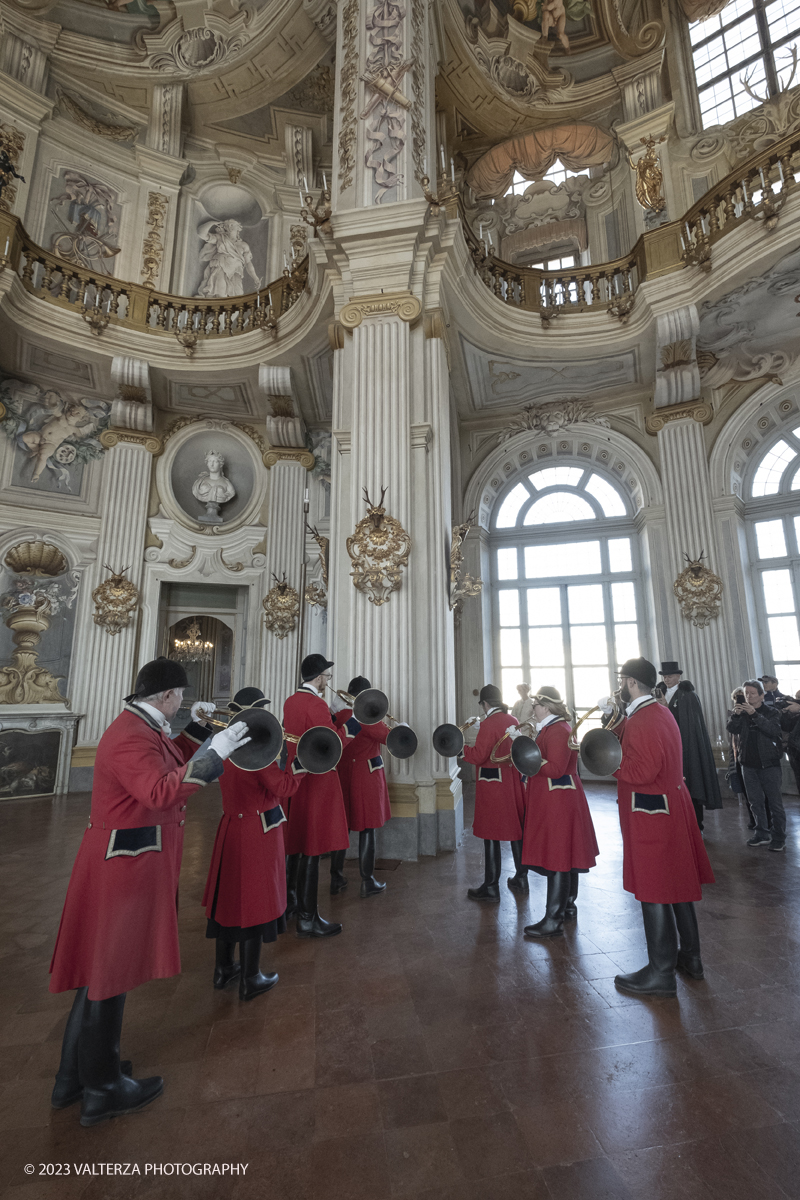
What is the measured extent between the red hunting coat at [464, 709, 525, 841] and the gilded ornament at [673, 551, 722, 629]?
5353 mm

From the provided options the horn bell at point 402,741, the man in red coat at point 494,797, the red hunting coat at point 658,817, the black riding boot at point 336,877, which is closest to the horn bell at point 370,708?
the horn bell at point 402,741

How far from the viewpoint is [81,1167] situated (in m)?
1.86

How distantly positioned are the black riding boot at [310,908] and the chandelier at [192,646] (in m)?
7.79

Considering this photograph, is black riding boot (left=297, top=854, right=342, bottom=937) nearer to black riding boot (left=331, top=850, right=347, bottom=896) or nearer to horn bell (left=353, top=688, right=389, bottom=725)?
black riding boot (left=331, top=850, right=347, bottom=896)

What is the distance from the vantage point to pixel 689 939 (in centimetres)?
299

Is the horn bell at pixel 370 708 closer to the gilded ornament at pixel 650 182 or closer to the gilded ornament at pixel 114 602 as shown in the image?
the gilded ornament at pixel 114 602

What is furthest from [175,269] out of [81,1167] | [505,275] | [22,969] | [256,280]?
[81,1167]

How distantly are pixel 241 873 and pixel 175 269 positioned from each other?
12.1 m

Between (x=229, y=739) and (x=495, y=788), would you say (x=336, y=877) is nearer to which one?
(x=495, y=788)

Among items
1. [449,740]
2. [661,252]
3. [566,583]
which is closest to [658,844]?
[449,740]

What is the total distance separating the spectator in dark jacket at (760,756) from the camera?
18.3 feet

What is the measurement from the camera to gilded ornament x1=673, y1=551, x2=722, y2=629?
27.0 ft

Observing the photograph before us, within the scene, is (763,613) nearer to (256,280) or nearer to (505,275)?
(505,275)

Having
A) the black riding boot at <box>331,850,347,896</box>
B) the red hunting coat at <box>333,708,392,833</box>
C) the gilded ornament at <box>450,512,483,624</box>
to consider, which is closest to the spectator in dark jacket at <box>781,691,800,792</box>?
the gilded ornament at <box>450,512,483,624</box>
